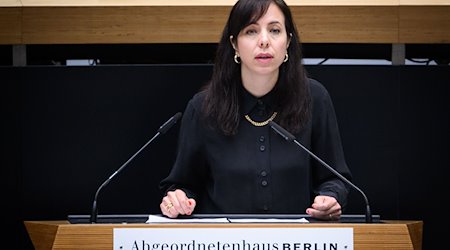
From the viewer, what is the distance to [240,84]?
304 cm

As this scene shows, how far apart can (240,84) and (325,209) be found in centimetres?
65

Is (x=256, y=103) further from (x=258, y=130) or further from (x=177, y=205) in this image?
(x=177, y=205)

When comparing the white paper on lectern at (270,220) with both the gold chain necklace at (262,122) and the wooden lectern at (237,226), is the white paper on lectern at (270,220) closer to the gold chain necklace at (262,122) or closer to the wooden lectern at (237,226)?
the wooden lectern at (237,226)

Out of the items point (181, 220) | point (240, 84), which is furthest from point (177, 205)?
point (240, 84)

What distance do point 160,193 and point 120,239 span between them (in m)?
1.89

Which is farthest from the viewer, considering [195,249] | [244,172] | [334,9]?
[334,9]

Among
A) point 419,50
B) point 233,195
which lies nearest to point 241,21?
point 233,195

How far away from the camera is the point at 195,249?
222cm

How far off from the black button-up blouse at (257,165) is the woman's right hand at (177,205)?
0.87 ft

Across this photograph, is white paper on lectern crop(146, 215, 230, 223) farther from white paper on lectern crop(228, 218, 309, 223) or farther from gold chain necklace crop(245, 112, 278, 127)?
gold chain necklace crop(245, 112, 278, 127)

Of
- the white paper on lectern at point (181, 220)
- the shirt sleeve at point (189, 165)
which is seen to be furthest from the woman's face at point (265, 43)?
the white paper on lectern at point (181, 220)

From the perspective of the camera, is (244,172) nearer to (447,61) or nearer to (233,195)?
(233,195)

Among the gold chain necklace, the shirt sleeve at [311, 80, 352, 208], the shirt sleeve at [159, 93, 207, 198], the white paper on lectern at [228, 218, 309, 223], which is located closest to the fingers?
the white paper on lectern at [228, 218, 309, 223]

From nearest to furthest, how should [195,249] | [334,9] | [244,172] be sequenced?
1. [195,249]
2. [244,172]
3. [334,9]
